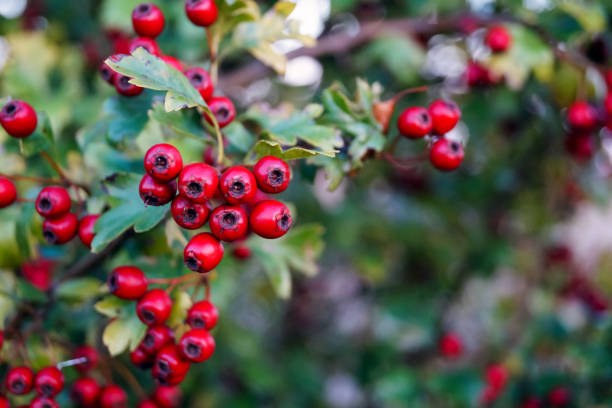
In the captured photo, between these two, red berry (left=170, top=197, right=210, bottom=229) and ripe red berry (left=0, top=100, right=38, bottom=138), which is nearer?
red berry (left=170, top=197, right=210, bottom=229)

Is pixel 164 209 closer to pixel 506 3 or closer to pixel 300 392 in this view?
pixel 506 3

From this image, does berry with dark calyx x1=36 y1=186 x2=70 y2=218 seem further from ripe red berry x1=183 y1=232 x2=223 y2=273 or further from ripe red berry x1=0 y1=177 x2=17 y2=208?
ripe red berry x1=183 y1=232 x2=223 y2=273

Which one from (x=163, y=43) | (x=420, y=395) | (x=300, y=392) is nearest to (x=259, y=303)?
(x=300, y=392)

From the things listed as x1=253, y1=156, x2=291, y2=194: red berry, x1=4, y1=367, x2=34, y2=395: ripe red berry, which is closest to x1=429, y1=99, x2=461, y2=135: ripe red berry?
x1=253, y1=156, x2=291, y2=194: red berry

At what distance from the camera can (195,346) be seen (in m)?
1.00

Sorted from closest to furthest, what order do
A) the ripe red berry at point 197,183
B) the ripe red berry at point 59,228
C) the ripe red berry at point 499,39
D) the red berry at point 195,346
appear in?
the ripe red berry at point 197,183, the red berry at point 195,346, the ripe red berry at point 59,228, the ripe red berry at point 499,39

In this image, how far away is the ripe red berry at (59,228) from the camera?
111 cm

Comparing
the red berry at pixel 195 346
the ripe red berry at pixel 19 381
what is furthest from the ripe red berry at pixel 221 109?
the ripe red berry at pixel 19 381

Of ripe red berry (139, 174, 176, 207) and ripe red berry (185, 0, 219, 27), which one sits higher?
ripe red berry (185, 0, 219, 27)

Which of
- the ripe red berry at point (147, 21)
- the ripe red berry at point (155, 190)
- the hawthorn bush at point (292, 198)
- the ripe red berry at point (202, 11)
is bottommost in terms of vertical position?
the hawthorn bush at point (292, 198)

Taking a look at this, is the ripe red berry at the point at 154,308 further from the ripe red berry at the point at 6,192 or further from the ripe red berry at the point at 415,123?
the ripe red berry at the point at 415,123

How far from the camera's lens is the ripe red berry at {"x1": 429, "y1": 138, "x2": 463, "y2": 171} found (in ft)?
3.80

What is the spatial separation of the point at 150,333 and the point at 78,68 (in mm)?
1897

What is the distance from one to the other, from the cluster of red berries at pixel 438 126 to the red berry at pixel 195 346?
2.15ft
